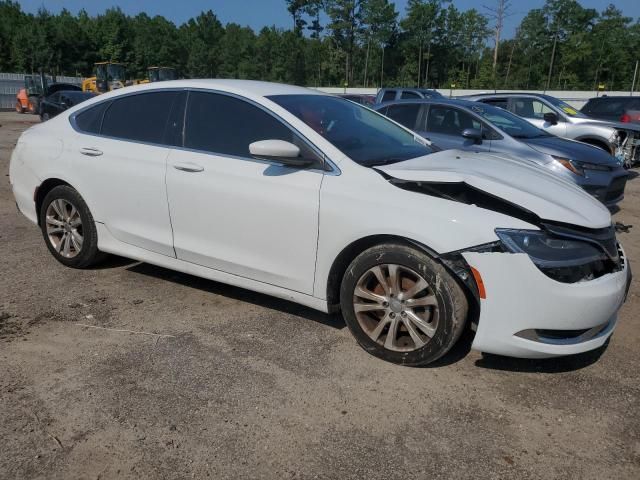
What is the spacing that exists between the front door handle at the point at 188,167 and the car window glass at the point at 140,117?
35cm

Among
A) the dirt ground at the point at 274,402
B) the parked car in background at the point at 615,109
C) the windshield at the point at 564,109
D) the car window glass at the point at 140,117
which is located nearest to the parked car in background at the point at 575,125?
the windshield at the point at 564,109

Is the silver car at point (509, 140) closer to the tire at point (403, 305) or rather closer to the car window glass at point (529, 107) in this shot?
the tire at point (403, 305)

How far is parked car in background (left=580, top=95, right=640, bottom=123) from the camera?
14.0 metres

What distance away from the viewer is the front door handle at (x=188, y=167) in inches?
148

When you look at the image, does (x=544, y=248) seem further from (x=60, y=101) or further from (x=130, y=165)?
(x=60, y=101)

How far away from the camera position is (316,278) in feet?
11.1

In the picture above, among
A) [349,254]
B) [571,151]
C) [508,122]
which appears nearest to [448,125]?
[508,122]

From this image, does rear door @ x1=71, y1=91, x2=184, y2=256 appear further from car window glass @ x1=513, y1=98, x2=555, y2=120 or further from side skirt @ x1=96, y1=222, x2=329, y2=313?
car window glass @ x1=513, y1=98, x2=555, y2=120

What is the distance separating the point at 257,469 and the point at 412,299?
1254 mm

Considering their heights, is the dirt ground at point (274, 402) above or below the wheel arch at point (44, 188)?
below

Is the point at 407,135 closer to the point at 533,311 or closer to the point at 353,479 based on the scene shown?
the point at 533,311

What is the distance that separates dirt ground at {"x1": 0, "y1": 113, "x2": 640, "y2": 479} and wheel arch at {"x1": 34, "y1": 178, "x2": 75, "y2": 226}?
3.45 ft

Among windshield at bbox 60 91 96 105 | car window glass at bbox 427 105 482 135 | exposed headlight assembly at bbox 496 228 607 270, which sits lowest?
windshield at bbox 60 91 96 105

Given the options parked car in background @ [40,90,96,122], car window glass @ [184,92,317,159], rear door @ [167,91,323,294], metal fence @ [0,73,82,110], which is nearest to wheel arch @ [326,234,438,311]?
rear door @ [167,91,323,294]
